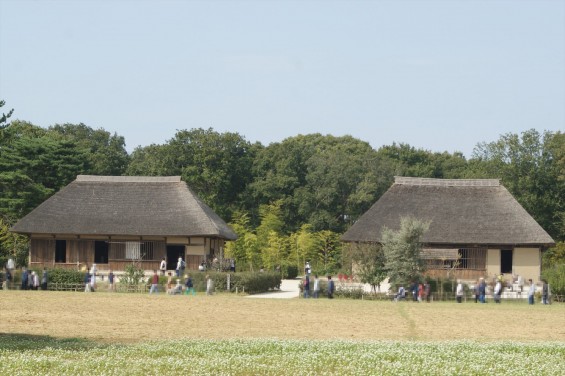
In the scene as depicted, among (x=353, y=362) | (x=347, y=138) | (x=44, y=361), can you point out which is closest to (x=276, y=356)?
(x=353, y=362)

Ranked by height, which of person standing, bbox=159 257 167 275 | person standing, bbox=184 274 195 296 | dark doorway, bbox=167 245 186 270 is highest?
dark doorway, bbox=167 245 186 270

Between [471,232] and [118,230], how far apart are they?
21.2m

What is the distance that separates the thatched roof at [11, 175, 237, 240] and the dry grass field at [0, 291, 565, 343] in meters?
11.4

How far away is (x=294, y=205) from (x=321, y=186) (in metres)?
2.70

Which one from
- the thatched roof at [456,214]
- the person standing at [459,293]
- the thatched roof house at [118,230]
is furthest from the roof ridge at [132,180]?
the person standing at [459,293]

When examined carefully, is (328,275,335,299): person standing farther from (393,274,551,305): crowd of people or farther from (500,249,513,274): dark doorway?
(500,249,513,274): dark doorway

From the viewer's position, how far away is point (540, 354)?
19938 mm

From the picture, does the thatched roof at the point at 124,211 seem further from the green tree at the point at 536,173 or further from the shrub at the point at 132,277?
the green tree at the point at 536,173

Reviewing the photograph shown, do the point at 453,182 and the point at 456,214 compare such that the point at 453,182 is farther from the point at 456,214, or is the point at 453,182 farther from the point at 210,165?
the point at 210,165

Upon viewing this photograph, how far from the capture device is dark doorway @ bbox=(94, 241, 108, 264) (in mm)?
55469

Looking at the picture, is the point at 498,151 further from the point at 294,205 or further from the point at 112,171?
the point at 112,171

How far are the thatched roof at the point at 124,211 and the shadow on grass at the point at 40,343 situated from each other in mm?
28929

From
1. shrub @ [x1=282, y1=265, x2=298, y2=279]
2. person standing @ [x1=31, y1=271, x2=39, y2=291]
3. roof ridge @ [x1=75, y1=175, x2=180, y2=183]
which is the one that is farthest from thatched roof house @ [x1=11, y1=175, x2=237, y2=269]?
shrub @ [x1=282, y1=265, x2=298, y2=279]

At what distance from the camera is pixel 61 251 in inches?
2185
